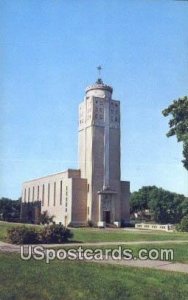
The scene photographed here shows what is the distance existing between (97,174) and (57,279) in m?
24.6

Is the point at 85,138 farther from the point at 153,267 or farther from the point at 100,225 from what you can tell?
the point at 153,267

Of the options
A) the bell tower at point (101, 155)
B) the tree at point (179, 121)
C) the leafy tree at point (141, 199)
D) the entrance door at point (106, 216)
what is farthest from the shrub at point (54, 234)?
the leafy tree at point (141, 199)

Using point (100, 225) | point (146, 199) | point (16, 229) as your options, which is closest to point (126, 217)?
point (100, 225)

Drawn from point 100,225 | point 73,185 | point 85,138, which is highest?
point 85,138

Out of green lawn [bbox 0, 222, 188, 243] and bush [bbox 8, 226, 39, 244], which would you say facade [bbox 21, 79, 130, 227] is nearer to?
green lawn [bbox 0, 222, 188, 243]

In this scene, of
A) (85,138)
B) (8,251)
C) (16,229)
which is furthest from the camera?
(85,138)

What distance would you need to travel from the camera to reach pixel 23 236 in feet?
28.5

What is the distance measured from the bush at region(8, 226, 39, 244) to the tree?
16.9 feet

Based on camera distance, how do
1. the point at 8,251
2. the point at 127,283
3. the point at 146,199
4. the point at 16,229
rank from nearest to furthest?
the point at 127,283 → the point at 8,251 → the point at 16,229 → the point at 146,199

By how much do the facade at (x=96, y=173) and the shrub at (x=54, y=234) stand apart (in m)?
19.3

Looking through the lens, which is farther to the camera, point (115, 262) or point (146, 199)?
point (146, 199)

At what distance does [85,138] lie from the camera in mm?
30875

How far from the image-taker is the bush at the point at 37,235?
8727 millimetres

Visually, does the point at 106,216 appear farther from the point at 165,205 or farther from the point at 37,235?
the point at 37,235
